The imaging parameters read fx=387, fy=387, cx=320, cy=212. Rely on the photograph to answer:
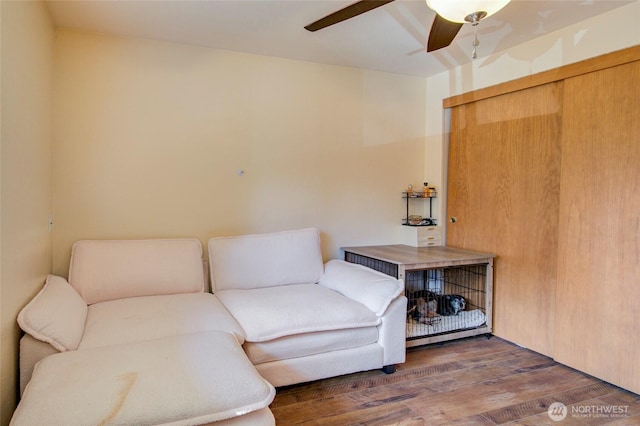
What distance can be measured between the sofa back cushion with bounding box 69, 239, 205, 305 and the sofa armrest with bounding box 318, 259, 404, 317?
0.98 metres

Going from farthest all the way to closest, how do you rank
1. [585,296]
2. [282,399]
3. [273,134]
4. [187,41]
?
[273,134] → [187,41] → [585,296] → [282,399]

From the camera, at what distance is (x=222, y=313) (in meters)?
2.28

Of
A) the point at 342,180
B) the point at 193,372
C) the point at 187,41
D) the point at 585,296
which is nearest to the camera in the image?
the point at 193,372

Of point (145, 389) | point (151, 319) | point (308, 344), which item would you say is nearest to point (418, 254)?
point (308, 344)

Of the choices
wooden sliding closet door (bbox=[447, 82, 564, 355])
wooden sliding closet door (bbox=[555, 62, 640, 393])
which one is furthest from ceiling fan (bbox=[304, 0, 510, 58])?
wooden sliding closet door (bbox=[447, 82, 564, 355])

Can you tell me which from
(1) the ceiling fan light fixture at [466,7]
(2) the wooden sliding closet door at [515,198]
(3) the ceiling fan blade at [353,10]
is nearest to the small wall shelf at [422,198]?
(2) the wooden sliding closet door at [515,198]

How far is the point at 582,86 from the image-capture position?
2549mm

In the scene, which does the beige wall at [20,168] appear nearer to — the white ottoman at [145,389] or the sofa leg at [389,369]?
the white ottoman at [145,389]

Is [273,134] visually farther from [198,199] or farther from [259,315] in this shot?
[259,315]

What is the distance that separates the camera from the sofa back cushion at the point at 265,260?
2850mm

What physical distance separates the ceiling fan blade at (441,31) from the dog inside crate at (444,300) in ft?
6.53

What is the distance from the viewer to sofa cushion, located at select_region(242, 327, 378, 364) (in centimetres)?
218

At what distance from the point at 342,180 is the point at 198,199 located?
4.11 feet

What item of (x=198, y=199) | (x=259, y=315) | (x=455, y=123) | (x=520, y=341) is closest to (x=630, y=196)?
(x=520, y=341)
